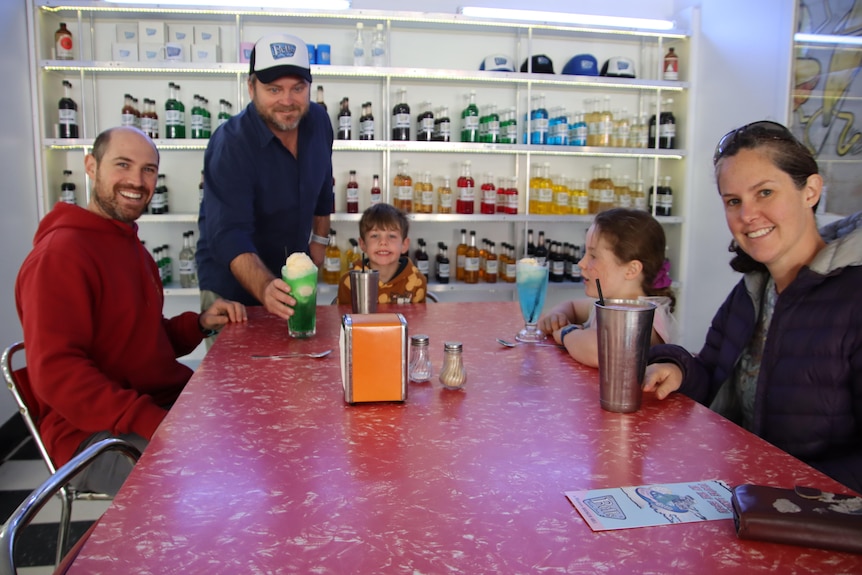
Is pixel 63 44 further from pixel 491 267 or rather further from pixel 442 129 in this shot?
pixel 491 267

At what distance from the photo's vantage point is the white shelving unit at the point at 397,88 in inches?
149

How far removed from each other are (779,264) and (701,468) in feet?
2.22

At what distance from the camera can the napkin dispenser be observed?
109 cm

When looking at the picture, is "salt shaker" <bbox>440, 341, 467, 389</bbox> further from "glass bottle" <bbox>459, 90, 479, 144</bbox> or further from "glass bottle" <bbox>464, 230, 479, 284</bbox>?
"glass bottle" <bbox>459, 90, 479, 144</bbox>

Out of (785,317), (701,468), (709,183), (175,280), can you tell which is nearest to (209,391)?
(701,468)

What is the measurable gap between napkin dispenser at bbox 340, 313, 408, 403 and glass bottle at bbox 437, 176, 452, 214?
3.07m

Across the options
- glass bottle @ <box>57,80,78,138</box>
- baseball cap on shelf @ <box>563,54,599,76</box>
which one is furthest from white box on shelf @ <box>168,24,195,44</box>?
baseball cap on shelf @ <box>563,54,599,76</box>

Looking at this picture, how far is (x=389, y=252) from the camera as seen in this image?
8.43ft

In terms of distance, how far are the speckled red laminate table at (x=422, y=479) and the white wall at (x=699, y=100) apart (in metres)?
2.69

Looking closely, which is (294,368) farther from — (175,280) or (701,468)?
(175,280)

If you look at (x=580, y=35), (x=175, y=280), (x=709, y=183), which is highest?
(x=580, y=35)

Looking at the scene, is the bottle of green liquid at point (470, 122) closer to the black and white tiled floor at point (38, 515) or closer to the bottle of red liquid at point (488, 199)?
the bottle of red liquid at point (488, 199)

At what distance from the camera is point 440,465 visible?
0.86 metres

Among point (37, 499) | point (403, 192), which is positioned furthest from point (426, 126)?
point (37, 499)
